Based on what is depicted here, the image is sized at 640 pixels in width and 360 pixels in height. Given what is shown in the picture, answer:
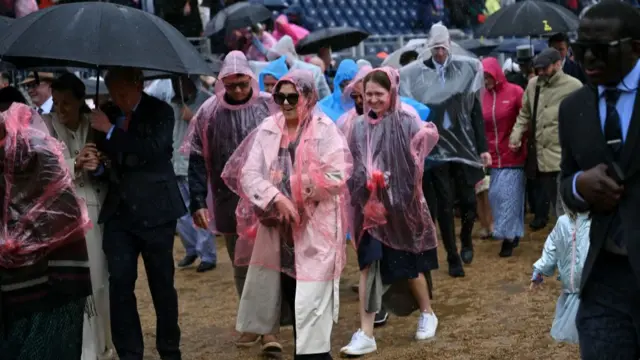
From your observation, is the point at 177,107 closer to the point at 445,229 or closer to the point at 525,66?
the point at 445,229

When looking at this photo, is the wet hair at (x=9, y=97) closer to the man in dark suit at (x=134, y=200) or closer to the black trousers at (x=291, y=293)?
the man in dark suit at (x=134, y=200)

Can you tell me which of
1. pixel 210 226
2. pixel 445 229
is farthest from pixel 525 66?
pixel 210 226

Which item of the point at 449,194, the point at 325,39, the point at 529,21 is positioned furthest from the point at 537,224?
the point at 325,39

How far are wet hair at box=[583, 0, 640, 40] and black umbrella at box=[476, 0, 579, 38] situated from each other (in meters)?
7.85

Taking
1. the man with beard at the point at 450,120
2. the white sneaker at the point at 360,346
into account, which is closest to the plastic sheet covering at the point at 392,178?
the white sneaker at the point at 360,346

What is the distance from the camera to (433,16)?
17875 millimetres

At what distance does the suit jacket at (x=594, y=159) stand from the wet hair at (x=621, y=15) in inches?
9.1

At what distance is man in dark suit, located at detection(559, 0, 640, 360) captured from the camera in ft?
11.8

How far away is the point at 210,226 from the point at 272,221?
1289 mm

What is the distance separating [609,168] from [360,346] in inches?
135

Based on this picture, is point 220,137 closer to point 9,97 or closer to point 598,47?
point 9,97

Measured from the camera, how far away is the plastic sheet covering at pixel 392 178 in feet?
22.7

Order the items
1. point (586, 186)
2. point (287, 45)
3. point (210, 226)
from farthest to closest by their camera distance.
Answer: point (287, 45)
point (210, 226)
point (586, 186)

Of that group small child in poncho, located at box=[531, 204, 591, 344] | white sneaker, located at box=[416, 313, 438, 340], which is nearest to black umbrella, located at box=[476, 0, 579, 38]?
white sneaker, located at box=[416, 313, 438, 340]
